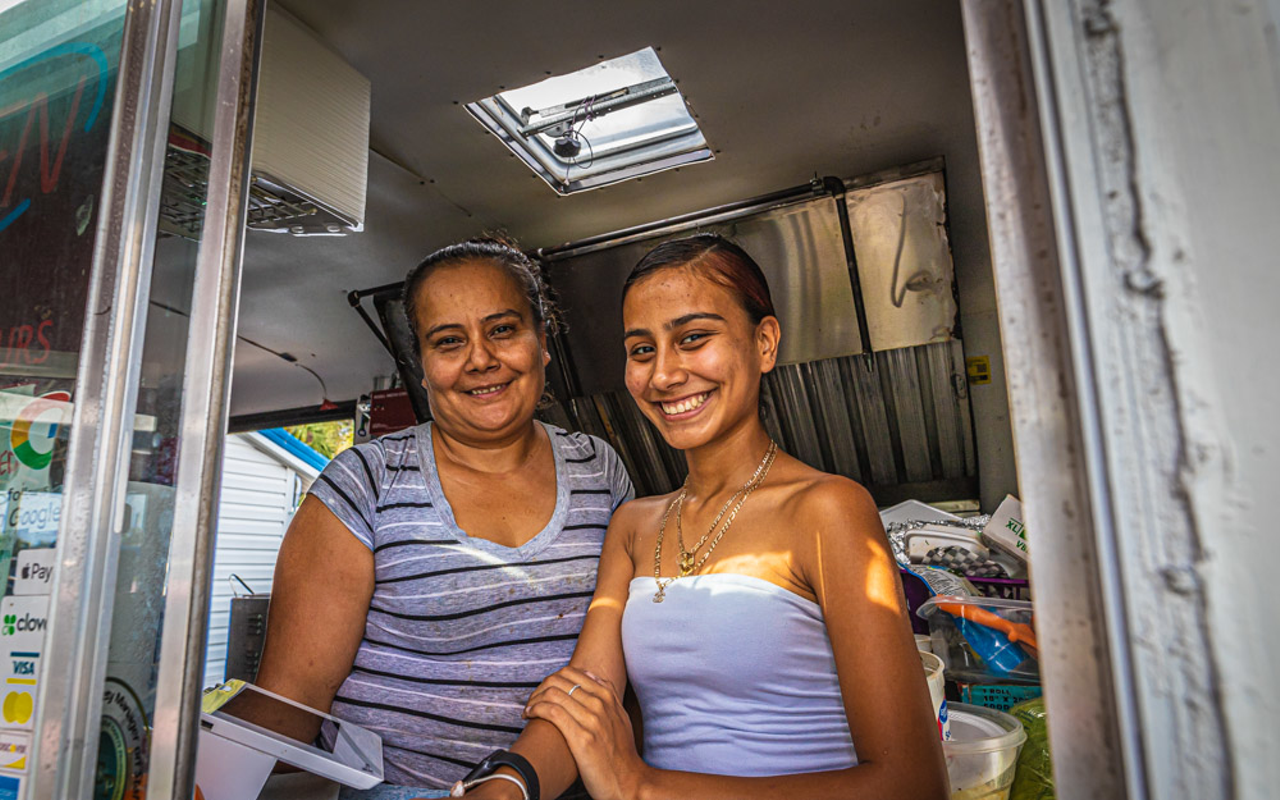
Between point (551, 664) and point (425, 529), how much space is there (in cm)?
43

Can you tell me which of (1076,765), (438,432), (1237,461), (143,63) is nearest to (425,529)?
(438,432)

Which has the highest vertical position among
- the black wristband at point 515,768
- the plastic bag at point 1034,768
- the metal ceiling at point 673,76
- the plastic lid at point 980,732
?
the metal ceiling at point 673,76

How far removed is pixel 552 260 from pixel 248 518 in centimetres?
888

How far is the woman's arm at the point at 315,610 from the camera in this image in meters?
1.63

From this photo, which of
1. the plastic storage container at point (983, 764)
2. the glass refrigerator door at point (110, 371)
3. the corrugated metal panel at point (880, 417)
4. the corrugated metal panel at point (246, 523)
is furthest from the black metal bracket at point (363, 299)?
the corrugated metal panel at point (246, 523)

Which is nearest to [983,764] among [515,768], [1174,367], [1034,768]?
[1034,768]

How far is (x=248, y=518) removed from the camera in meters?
10.9

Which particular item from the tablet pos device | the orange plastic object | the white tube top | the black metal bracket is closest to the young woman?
the white tube top

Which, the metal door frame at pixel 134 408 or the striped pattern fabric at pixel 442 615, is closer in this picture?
the metal door frame at pixel 134 408

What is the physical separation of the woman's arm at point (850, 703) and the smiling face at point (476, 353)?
2.55ft

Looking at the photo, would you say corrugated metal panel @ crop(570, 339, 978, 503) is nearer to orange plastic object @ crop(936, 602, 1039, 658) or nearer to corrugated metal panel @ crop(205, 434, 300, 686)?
orange plastic object @ crop(936, 602, 1039, 658)

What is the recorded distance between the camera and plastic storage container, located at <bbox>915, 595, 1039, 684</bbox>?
7.43ft

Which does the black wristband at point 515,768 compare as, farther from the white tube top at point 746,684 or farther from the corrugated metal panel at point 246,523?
the corrugated metal panel at point 246,523

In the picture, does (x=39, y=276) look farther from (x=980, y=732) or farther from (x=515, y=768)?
(x=980, y=732)
